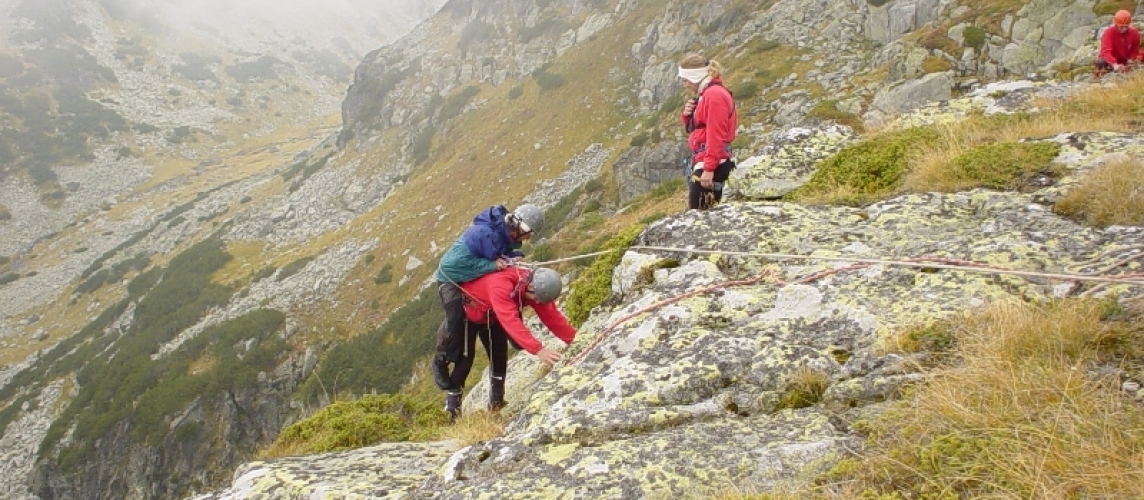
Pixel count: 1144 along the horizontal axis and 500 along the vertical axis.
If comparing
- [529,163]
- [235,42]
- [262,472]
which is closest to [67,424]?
[529,163]

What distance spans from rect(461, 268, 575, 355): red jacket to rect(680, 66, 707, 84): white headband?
3.21 meters

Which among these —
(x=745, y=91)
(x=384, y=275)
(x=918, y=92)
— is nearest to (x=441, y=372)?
(x=918, y=92)

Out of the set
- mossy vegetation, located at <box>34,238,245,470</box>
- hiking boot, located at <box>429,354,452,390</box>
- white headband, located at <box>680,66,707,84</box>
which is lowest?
mossy vegetation, located at <box>34,238,245,470</box>

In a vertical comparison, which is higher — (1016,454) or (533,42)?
(533,42)

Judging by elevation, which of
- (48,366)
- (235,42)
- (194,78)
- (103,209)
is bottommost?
(48,366)

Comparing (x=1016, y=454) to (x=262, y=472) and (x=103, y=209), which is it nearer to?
(x=262, y=472)

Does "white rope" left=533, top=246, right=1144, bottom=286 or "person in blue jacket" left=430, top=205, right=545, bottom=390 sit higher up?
"person in blue jacket" left=430, top=205, right=545, bottom=390

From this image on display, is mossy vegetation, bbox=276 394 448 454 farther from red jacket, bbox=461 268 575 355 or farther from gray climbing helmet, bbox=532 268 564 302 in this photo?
gray climbing helmet, bbox=532 268 564 302

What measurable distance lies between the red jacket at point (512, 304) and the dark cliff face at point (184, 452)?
2287 cm

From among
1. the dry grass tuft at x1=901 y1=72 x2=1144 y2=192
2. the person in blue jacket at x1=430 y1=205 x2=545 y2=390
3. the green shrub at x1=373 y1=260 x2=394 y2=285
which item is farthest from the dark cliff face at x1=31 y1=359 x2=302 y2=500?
the dry grass tuft at x1=901 y1=72 x2=1144 y2=192

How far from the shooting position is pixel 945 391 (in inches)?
106

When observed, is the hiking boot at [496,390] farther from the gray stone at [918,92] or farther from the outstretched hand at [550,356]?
the gray stone at [918,92]

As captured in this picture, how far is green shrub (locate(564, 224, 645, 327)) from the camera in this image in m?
6.51

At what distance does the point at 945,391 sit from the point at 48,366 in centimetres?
4810
